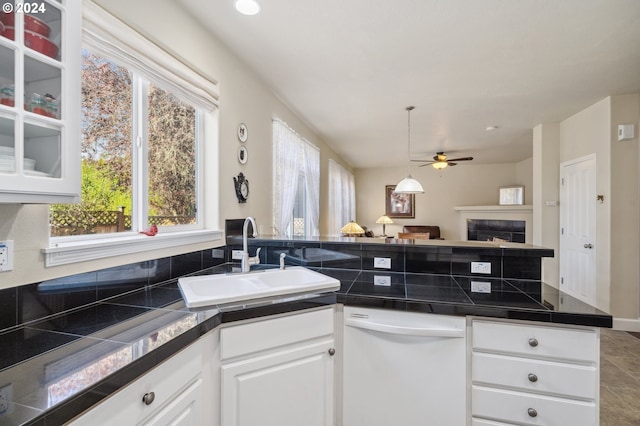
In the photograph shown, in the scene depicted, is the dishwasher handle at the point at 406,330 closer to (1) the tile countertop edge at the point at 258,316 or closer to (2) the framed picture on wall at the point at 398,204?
(1) the tile countertop edge at the point at 258,316

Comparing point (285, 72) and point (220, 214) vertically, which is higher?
point (285, 72)

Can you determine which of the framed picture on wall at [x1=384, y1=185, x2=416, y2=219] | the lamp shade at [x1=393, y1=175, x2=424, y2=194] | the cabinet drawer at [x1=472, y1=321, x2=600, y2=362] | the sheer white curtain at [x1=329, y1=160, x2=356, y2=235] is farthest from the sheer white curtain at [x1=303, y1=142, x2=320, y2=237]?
the framed picture on wall at [x1=384, y1=185, x2=416, y2=219]

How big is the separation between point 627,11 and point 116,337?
3.29 m

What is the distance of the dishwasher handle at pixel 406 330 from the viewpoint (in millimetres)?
1328

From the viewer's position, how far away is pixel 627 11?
1.94 metres

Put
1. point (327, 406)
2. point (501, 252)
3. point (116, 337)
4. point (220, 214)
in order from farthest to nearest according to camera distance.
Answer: point (220, 214), point (501, 252), point (327, 406), point (116, 337)

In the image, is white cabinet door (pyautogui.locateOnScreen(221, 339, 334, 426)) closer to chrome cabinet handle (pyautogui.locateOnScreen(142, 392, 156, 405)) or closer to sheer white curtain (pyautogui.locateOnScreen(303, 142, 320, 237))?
chrome cabinet handle (pyautogui.locateOnScreen(142, 392, 156, 405))

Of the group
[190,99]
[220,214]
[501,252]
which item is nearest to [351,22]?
[190,99]

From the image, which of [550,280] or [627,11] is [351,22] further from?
[550,280]

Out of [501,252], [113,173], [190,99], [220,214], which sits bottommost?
[501,252]

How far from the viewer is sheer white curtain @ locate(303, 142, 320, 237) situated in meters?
4.27

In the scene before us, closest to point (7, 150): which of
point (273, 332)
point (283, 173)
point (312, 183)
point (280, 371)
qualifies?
point (273, 332)

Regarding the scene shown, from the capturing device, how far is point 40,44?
0.93 m

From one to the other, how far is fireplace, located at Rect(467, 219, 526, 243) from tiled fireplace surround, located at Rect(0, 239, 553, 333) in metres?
5.33
